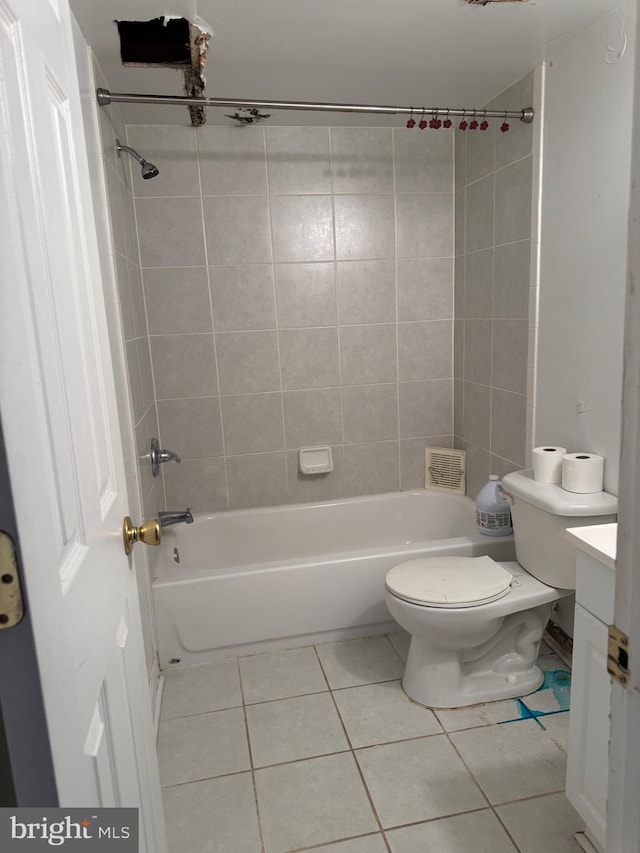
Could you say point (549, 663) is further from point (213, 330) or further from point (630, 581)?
point (213, 330)

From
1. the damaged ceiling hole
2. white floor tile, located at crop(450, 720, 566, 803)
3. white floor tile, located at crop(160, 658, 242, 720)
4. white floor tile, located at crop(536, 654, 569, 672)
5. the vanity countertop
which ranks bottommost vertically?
white floor tile, located at crop(450, 720, 566, 803)

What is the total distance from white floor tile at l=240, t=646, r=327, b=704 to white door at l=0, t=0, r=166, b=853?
3.45 ft

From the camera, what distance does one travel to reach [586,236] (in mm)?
1880

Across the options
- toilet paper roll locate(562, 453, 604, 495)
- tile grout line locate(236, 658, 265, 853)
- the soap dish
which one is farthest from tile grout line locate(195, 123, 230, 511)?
toilet paper roll locate(562, 453, 604, 495)

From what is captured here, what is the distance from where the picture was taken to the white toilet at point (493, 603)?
6.00 feet

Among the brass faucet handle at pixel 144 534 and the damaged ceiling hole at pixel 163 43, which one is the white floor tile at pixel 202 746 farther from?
the damaged ceiling hole at pixel 163 43

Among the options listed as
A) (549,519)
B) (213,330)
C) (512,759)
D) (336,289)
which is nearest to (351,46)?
(336,289)

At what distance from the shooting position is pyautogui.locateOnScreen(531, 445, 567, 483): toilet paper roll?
1942 millimetres

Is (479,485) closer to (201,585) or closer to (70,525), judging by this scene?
(201,585)

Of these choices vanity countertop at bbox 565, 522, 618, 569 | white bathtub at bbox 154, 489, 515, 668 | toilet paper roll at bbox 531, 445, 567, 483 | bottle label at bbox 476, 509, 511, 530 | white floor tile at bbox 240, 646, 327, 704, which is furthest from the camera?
bottle label at bbox 476, 509, 511, 530

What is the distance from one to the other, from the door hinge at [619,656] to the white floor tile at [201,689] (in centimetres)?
173

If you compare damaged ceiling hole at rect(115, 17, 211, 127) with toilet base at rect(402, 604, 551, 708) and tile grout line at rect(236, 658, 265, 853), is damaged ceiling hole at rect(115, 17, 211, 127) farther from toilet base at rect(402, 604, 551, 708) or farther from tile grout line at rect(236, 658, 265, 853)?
tile grout line at rect(236, 658, 265, 853)

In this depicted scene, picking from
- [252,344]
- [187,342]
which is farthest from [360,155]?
[187,342]

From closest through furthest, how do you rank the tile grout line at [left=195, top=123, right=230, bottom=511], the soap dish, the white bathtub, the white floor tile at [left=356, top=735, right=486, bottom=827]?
the white floor tile at [left=356, top=735, right=486, bottom=827]
the white bathtub
the tile grout line at [left=195, top=123, right=230, bottom=511]
the soap dish
